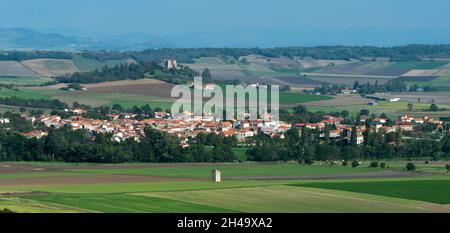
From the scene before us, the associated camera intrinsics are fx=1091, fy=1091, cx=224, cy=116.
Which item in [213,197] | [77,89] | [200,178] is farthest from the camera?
[77,89]

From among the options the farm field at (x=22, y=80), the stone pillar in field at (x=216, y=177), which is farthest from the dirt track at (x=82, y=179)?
the farm field at (x=22, y=80)

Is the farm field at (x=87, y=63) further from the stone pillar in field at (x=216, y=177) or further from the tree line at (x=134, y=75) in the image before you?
the stone pillar in field at (x=216, y=177)

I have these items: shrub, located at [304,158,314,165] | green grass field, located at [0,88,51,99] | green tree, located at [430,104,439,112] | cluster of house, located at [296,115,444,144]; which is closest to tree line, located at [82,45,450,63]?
green grass field, located at [0,88,51,99]

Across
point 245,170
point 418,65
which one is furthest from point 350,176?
point 418,65

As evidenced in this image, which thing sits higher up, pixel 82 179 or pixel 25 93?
pixel 82 179

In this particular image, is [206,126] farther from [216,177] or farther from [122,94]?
[216,177]

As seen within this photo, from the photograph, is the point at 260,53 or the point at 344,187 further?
the point at 260,53
